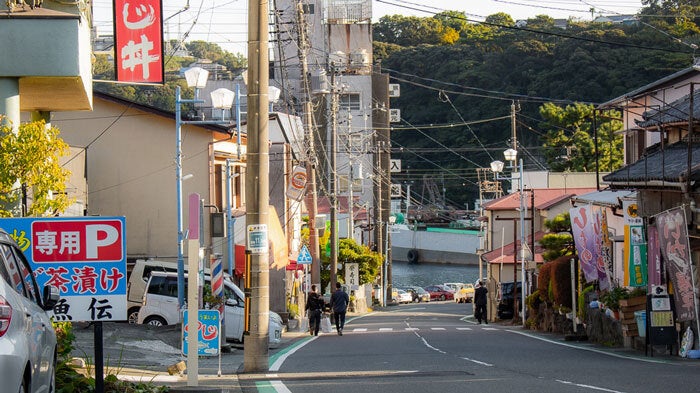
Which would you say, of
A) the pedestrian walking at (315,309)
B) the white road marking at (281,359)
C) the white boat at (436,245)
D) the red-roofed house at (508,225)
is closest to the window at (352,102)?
the red-roofed house at (508,225)

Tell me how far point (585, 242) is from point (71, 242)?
20167mm

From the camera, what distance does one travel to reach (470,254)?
109 metres

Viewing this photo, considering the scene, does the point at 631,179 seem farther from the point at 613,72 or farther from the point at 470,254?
the point at 470,254

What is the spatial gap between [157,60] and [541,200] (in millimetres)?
41891

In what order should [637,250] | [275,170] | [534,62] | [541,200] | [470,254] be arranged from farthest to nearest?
[470,254] → [534,62] → [541,200] → [275,170] → [637,250]

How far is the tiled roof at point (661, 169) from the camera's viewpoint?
2033 centimetres

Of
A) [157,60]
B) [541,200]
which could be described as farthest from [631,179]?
[541,200]

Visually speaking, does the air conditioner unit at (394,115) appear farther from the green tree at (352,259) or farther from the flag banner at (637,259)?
the flag banner at (637,259)

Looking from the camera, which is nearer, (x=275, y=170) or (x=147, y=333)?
(x=147, y=333)

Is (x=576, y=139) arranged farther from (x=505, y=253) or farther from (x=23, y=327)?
(x=23, y=327)

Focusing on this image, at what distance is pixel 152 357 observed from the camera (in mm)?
20172

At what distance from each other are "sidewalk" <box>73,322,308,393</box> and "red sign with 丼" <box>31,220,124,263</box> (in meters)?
2.84

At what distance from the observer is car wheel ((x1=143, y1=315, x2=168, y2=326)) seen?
91.7 ft

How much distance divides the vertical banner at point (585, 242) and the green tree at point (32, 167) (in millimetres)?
17848
